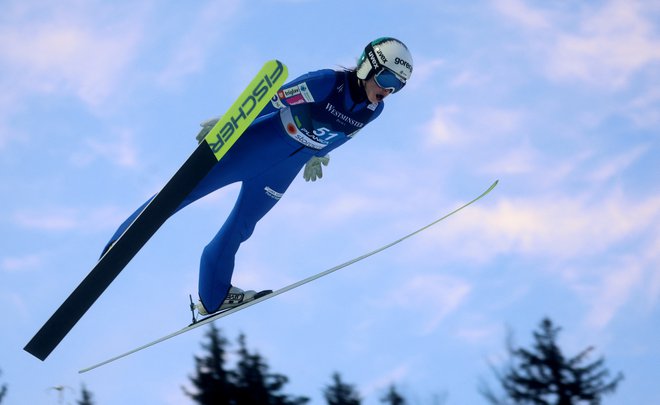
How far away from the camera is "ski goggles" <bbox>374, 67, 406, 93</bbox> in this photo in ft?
22.1

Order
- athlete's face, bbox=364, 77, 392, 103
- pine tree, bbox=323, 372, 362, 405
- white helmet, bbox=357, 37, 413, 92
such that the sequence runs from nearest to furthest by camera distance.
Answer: white helmet, bbox=357, 37, 413, 92, athlete's face, bbox=364, 77, 392, 103, pine tree, bbox=323, 372, 362, 405

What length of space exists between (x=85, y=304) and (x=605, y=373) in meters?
8.06

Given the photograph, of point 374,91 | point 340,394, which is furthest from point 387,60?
point 340,394

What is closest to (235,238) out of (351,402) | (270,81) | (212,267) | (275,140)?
(212,267)

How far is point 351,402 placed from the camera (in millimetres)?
13516

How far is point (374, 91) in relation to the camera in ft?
22.6

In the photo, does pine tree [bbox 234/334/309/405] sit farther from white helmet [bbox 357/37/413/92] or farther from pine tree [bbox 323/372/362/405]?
white helmet [bbox 357/37/413/92]

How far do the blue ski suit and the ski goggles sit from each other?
20 cm

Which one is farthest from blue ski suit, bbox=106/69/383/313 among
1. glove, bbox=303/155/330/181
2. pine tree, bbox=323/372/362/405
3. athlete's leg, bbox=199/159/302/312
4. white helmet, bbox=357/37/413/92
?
pine tree, bbox=323/372/362/405

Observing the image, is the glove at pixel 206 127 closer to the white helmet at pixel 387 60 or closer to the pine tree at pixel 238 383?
the white helmet at pixel 387 60

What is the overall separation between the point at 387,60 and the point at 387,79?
0.44ft

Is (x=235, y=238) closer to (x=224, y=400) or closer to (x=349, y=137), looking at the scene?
(x=349, y=137)

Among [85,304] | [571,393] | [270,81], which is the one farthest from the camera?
[571,393]

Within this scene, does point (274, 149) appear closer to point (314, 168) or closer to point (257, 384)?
point (314, 168)
